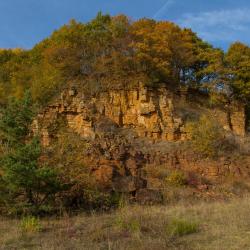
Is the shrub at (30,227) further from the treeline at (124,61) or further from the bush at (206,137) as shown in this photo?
the treeline at (124,61)

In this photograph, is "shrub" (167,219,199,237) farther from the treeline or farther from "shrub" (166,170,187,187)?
the treeline

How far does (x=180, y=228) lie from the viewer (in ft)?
34.9

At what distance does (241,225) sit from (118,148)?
13667 millimetres

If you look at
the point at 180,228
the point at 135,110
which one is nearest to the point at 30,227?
the point at 180,228

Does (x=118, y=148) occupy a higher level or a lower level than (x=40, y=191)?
higher

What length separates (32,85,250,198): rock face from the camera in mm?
24297

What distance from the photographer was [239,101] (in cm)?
3362

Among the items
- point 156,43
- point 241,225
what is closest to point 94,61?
point 156,43

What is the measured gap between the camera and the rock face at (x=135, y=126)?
24.3 meters

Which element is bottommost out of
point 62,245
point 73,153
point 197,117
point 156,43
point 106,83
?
point 62,245

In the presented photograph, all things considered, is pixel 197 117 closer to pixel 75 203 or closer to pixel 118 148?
pixel 118 148

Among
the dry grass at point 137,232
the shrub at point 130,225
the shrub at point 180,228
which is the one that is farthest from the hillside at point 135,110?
the shrub at point 180,228

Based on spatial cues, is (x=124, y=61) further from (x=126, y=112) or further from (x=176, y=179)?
(x=176, y=179)

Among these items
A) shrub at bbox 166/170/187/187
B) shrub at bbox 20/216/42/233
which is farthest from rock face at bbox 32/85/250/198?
shrub at bbox 20/216/42/233
